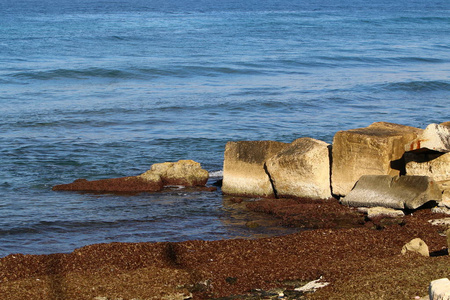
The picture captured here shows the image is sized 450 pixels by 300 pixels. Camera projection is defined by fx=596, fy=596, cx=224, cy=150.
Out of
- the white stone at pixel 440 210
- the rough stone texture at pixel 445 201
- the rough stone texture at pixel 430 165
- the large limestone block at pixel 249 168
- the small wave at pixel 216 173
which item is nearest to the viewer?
the white stone at pixel 440 210

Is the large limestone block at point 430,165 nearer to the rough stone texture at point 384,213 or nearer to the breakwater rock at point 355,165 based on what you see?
the breakwater rock at point 355,165

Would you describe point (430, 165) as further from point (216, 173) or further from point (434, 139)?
point (216, 173)

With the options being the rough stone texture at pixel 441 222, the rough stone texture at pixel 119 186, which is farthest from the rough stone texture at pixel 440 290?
the rough stone texture at pixel 119 186

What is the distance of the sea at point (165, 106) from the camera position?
38.1 feet

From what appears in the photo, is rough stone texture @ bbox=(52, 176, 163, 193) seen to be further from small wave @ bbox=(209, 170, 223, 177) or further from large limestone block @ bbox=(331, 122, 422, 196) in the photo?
large limestone block @ bbox=(331, 122, 422, 196)

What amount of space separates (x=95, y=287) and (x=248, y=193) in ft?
19.6

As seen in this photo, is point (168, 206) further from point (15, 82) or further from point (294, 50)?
point (294, 50)

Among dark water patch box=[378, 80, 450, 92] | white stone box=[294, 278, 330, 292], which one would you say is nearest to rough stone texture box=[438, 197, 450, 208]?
white stone box=[294, 278, 330, 292]

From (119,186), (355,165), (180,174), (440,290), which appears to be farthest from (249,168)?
(440,290)

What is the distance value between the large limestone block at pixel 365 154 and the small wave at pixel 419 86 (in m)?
17.4

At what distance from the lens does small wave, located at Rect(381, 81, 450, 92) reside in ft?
93.4

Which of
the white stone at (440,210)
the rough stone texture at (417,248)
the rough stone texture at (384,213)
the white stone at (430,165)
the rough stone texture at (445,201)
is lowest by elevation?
the rough stone texture at (384,213)

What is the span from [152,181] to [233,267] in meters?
5.92

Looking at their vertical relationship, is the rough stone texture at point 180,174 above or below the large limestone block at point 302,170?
below
